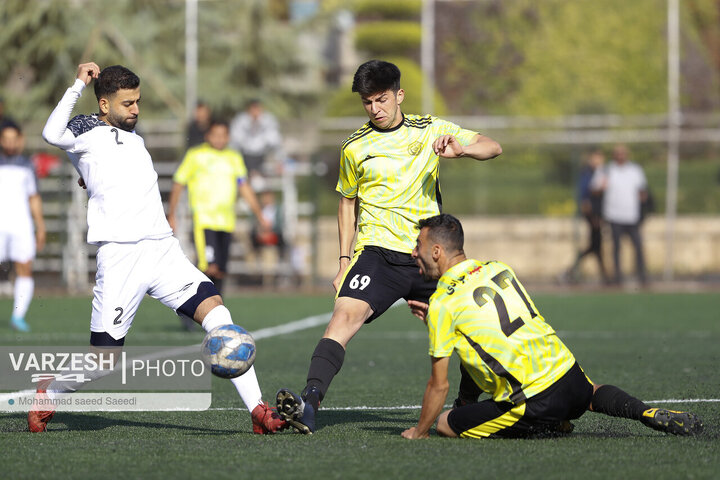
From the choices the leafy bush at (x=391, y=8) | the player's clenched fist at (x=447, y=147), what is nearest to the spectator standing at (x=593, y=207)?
the leafy bush at (x=391, y=8)

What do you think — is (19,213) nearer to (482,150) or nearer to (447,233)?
(482,150)

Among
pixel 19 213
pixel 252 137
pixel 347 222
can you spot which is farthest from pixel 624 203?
pixel 347 222

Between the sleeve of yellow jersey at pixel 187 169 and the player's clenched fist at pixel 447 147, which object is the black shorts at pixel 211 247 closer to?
the sleeve of yellow jersey at pixel 187 169

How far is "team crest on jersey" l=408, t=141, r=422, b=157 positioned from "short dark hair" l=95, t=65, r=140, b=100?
163 cm

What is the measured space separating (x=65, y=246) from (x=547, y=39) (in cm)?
1239

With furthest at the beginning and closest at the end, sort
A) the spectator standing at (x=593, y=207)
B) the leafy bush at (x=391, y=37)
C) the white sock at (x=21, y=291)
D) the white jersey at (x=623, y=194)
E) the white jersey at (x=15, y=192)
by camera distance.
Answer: the leafy bush at (x=391, y=37) → the spectator standing at (x=593, y=207) → the white jersey at (x=623, y=194) → the white jersey at (x=15, y=192) → the white sock at (x=21, y=291)

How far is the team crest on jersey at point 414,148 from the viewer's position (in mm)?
6535

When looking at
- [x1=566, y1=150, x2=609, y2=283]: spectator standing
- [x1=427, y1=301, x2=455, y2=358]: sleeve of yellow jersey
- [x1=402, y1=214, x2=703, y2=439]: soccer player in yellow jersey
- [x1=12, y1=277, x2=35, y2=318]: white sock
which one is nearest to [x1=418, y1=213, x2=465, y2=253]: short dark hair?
[x1=402, y1=214, x2=703, y2=439]: soccer player in yellow jersey

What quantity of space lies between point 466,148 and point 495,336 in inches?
47.3

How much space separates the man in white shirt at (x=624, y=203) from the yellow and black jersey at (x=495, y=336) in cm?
1332

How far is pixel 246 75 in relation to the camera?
27406mm

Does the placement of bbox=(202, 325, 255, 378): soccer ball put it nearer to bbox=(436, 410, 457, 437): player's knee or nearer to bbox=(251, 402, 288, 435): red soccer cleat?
bbox=(251, 402, 288, 435): red soccer cleat

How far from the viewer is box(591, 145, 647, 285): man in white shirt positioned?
1842cm

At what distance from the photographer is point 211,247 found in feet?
41.2
